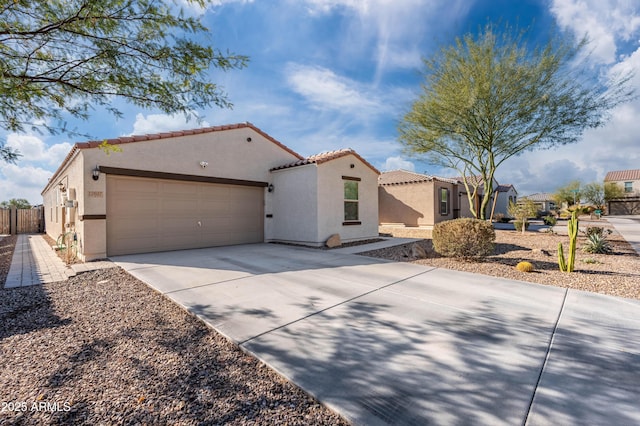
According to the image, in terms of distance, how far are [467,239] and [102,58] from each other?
7.97 m

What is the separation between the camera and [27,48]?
3521mm

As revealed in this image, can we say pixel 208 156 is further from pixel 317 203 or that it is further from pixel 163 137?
pixel 317 203

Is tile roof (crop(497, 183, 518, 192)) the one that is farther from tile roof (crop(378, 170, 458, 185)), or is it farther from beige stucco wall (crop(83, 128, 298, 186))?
beige stucco wall (crop(83, 128, 298, 186))

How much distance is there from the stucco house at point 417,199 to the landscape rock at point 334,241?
10338mm

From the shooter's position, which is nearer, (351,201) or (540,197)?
A: (351,201)

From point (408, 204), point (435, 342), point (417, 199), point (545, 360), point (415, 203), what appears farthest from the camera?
point (408, 204)

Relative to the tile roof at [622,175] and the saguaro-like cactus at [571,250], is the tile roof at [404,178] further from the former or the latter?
the tile roof at [622,175]

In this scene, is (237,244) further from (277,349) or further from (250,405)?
(250,405)

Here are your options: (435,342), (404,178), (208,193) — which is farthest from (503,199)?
(435,342)

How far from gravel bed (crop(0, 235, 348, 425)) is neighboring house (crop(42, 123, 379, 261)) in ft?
15.9

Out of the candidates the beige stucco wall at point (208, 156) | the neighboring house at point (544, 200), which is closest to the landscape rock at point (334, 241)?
the beige stucco wall at point (208, 156)

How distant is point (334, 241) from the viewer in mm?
10672

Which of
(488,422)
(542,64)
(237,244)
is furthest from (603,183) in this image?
(488,422)

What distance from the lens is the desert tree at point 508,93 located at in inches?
425
